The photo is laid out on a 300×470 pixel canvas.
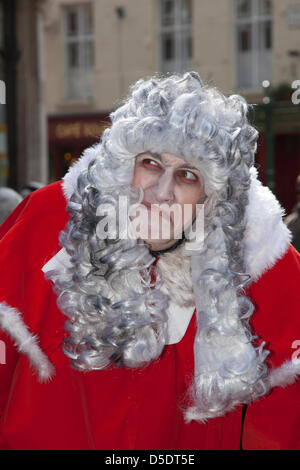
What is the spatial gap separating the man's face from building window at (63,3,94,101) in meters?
13.5

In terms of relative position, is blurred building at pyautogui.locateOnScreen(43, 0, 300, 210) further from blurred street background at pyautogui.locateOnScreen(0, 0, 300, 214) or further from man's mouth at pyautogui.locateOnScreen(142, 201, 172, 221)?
man's mouth at pyautogui.locateOnScreen(142, 201, 172, 221)

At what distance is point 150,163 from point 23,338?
64cm

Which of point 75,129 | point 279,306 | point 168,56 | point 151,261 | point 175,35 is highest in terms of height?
point 175,35

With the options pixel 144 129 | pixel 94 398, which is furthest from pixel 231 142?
pixel 94 398

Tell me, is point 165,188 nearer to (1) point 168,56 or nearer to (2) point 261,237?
(2) point 261,237

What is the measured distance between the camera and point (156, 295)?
2.12m

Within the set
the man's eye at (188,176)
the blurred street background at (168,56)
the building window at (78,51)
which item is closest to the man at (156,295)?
the man's eye at (188,176)

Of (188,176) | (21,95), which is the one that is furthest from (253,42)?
(188,176)

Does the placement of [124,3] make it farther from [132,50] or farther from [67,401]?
[67,401]

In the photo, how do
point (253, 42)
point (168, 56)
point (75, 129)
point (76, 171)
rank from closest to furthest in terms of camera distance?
point (76, 171), point (253, 42), point (168, 56), point (75, 129)

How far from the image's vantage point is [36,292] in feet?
7.00

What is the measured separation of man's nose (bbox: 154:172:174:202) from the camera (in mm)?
1981

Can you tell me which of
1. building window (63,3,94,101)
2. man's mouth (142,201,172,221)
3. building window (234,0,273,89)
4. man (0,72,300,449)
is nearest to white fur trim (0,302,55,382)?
man (0,72,300,449)

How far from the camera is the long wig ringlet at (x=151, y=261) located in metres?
2.01
